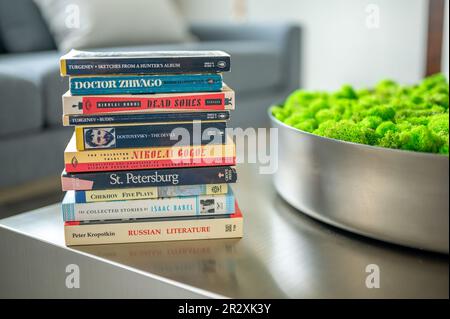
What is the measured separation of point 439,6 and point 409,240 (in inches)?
110

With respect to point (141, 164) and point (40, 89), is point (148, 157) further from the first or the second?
point (40, 89)

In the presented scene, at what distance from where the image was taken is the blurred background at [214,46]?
74.4 inches

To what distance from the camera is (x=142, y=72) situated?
2.57ft

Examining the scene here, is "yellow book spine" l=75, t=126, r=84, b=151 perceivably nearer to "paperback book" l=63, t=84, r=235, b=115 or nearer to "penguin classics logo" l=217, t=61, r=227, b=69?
"paperback book" l=63, t=84, r=235, b=115

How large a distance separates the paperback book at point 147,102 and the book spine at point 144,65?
0.03 meters

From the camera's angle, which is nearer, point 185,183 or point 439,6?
point 185,183

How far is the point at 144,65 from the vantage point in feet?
2.55

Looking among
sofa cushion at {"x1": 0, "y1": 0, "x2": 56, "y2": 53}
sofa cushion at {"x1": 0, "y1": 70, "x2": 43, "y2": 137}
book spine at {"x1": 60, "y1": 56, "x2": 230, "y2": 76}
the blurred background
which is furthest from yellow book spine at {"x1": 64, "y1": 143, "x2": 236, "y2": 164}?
sofa cushion at {"x1": 0, "y1": 0, "x2": 56, "y2": 53}

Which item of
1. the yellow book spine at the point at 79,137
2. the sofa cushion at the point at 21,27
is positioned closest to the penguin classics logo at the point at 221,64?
the yellow book spine at the point at 79,137

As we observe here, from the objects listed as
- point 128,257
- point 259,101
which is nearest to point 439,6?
point 259,101

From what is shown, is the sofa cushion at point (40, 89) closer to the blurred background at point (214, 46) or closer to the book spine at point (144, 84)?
the blurred background at point (214, 46)

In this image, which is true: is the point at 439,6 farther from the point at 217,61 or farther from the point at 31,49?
the point at 217,61

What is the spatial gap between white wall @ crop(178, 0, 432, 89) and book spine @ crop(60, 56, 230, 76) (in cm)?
253

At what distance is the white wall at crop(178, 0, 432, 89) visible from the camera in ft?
11.2
